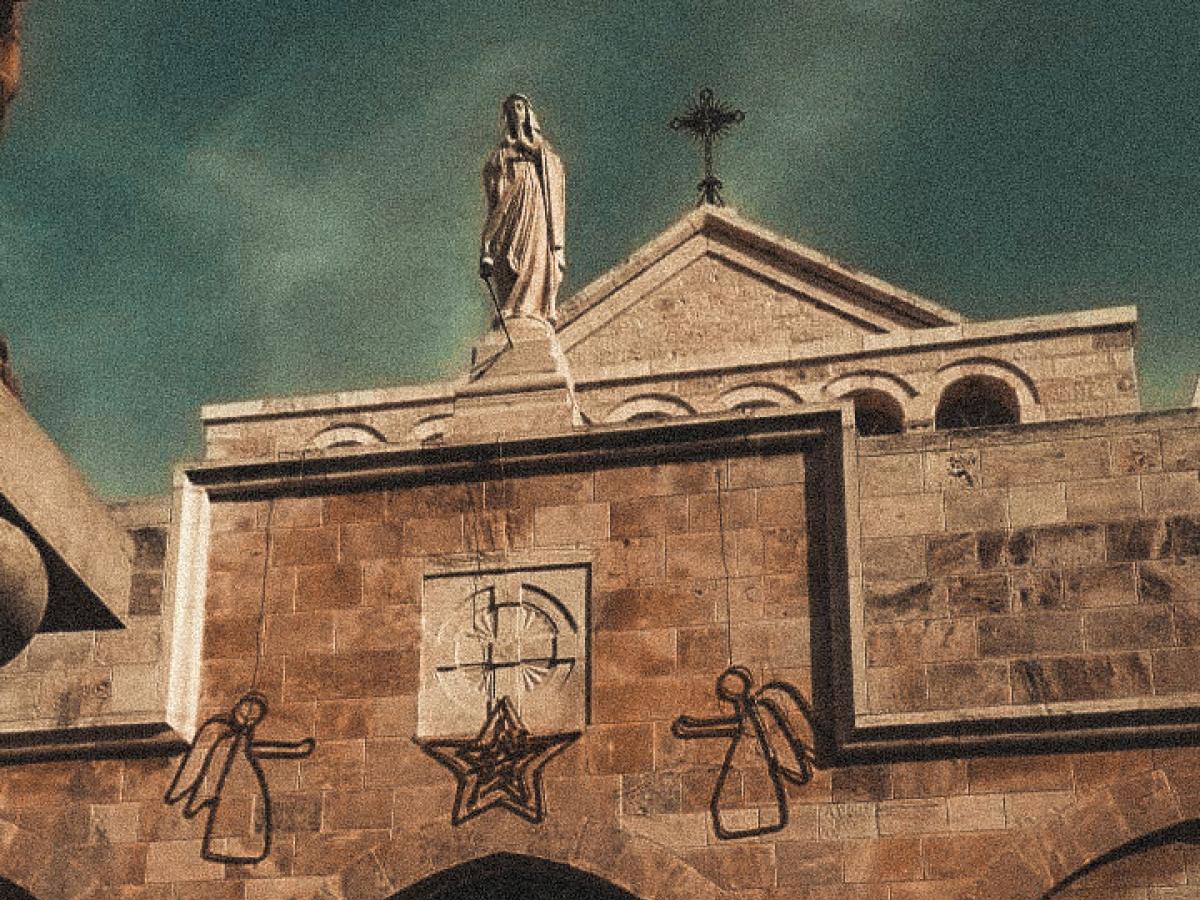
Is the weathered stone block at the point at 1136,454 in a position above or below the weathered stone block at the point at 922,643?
above

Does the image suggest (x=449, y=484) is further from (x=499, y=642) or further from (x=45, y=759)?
(x=45, y=759)

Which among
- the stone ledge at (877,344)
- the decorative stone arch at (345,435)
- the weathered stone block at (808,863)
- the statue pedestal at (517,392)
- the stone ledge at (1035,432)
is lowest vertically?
the weathered stone block at (808,863)

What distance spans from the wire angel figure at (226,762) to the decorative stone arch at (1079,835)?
5018mm

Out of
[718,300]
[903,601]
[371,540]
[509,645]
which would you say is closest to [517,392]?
[371,540]

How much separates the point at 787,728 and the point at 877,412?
1384 centimetres

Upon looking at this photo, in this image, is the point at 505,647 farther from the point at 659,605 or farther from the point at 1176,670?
the point at 1176,670

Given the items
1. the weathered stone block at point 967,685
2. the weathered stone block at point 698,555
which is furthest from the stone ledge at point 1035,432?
the weathered stone block at point 967,685

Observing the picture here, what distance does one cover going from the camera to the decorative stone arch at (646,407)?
1220 inches

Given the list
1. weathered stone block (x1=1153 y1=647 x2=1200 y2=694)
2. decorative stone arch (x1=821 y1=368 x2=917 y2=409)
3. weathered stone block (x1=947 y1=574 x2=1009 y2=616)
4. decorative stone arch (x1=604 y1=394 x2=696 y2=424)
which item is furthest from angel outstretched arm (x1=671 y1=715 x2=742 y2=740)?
decorative stone arch (x1=604 y1=394 x2=696 y2=424)

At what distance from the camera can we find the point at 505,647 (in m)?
17.6

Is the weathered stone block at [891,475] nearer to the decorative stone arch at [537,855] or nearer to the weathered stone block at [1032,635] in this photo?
the weathered stone block at [1032,635]

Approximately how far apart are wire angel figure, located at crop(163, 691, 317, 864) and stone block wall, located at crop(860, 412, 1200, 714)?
442 cm

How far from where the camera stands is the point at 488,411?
18703mm

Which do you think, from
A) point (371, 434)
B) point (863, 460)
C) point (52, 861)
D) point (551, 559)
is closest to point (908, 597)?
point (863, 460)
